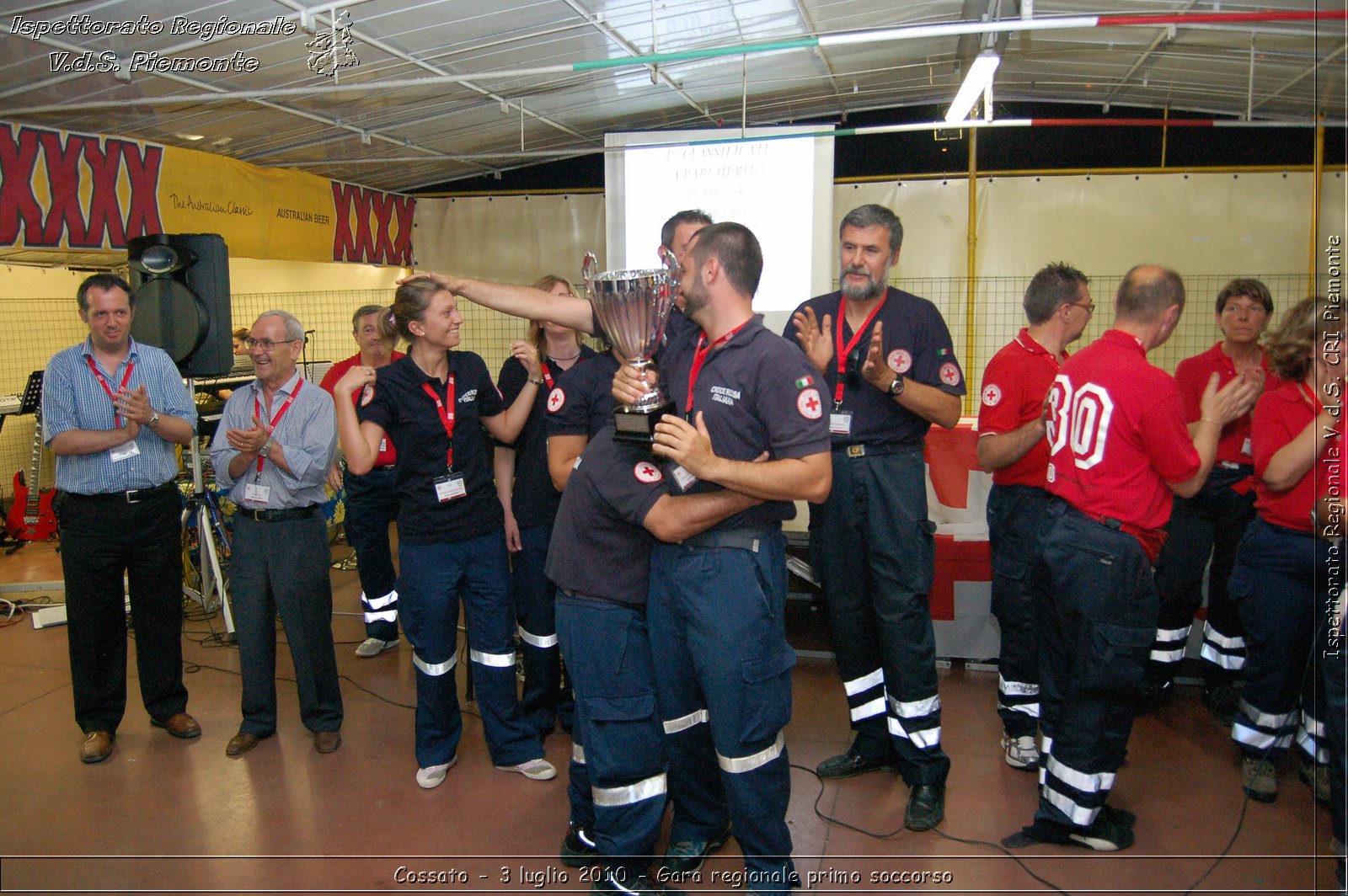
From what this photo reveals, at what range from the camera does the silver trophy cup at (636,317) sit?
2197mm

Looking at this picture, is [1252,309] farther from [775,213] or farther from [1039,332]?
[775,213]

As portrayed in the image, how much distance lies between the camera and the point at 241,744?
147 inches

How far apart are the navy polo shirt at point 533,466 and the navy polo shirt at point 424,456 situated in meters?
0.22

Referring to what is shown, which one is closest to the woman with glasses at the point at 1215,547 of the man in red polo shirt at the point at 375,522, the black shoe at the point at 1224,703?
the black shoe at the point at 1224,703

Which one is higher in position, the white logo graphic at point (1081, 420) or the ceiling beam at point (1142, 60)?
the ceiling beam at point (1142, 60)

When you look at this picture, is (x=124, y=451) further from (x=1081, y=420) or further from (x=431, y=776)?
(x=1081, y=420)

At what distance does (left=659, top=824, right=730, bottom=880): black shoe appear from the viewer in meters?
2.72

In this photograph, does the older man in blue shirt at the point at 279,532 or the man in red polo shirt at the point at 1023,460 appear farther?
the older man in blue shirt at the point at 279,532

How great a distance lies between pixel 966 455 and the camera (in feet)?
15.7

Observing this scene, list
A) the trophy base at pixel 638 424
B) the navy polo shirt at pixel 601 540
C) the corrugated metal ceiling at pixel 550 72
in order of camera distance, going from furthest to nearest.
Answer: the corrugated metal ceiling at pixel 550 72 < the navy polo shirt at pixel 601 540 < the trophy base at pixel 638 424

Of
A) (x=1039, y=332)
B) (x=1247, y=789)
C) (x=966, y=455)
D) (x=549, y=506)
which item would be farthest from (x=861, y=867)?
(x=966, y=455)

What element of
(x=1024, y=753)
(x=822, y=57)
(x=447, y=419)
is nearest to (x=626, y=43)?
(x=822, y=57)

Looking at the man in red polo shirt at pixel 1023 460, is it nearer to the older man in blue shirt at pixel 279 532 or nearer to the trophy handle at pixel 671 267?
the trophy handle at pixel 671 267

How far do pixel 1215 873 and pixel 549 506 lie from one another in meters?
2.53
